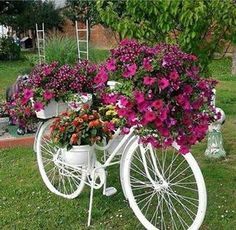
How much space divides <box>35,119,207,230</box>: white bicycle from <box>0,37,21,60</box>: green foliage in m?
15.5

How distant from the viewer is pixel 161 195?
3.50 meters

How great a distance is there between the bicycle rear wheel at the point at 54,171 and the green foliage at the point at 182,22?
1.69 m

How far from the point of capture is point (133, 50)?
315 cm

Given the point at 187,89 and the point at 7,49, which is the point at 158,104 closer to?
the point at 187,89

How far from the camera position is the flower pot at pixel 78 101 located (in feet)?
12.3

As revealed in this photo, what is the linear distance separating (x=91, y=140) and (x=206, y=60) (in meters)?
2.58

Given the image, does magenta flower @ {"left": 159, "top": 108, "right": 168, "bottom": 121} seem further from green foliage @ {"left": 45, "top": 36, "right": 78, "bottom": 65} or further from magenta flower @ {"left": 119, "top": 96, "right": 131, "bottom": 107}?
green foliage @ {"left": 45, "top": 36, "right": 78, "bottom": 65}

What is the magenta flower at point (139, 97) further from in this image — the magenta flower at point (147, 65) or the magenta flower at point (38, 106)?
the magenta flower at point (38, 106)

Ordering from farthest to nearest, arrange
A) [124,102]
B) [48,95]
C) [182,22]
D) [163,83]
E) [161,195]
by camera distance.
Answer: [182,22] < [48,95] < [161,195] < [124,102] < [163,83]

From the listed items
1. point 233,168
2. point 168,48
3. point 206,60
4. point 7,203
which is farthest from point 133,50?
point 206,60

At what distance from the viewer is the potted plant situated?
3.50m

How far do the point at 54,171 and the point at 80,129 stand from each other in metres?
1.20

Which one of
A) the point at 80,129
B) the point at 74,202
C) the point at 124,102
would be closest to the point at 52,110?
the point at 80,129

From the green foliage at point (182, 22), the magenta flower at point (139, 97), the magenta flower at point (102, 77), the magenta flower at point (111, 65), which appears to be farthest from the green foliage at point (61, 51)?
the magenta flower at point (139, 97)
